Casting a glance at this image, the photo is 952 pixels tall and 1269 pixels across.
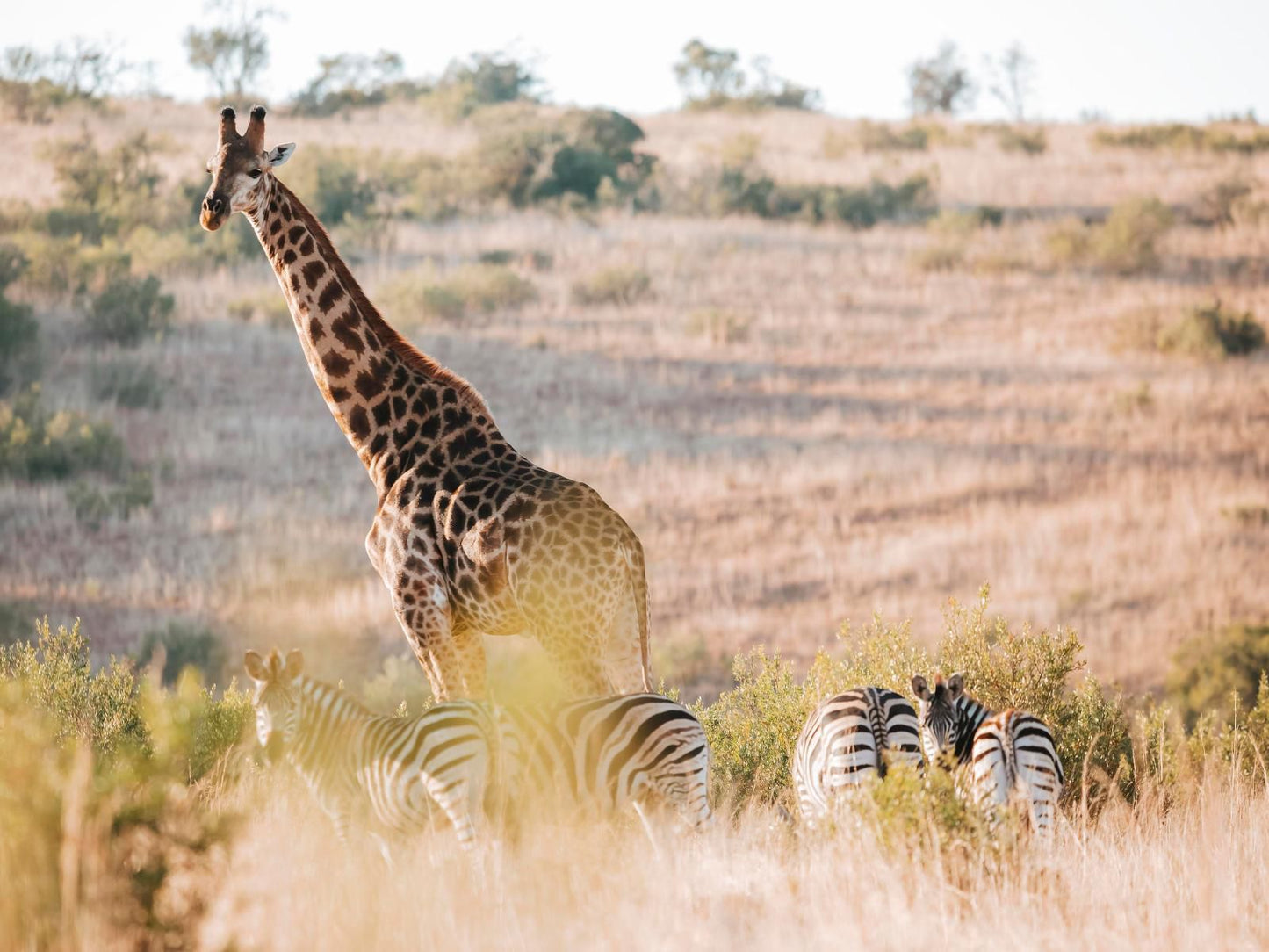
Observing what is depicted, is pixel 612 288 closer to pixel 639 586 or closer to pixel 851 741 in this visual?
pixel 639 586

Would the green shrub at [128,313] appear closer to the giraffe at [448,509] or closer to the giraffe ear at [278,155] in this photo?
the giraffe ear at [278,155]

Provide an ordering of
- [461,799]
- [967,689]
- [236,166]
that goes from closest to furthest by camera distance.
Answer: [461,799]
[236,166]
[967,689]

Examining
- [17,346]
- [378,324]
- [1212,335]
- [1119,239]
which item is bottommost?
[17,346]

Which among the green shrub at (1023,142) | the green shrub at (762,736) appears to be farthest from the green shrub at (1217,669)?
the green shrub at (1023,142)

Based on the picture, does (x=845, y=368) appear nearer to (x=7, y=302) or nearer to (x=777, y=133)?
(x=7, y=302)

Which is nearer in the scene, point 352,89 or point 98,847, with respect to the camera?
point 98,847

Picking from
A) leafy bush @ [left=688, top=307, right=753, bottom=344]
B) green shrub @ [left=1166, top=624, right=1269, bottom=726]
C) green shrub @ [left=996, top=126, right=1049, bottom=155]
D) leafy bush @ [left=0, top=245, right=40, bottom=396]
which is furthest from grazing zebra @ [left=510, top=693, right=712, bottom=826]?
green shrub @ [left=996, top=126, right=1049, bottom=155]

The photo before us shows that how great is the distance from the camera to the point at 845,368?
35219 mm

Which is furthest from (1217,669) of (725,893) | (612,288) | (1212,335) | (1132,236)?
(1132,236)

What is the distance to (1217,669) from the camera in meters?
20.3

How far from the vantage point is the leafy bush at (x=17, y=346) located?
3155 centimetres

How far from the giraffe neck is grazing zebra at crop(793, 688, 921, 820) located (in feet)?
7.49

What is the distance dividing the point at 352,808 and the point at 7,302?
29.7 m

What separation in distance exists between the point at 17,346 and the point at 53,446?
5.47 metres
